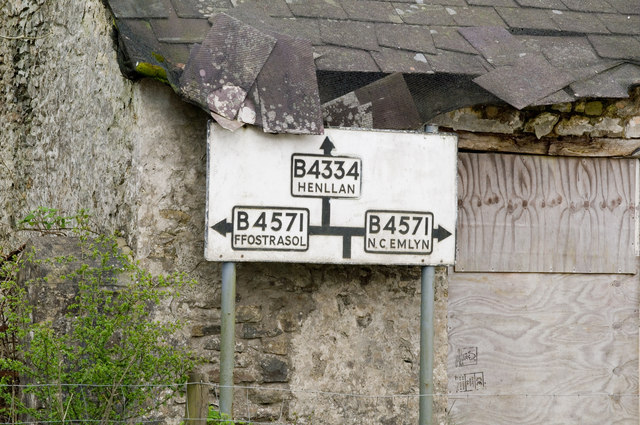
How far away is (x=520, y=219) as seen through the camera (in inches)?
241

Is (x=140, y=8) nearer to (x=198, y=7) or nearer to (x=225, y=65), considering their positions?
(x=198, y=7)

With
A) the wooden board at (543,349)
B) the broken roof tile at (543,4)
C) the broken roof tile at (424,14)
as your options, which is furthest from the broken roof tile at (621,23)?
the wooden board at (543,349)

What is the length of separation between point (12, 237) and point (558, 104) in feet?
14.3

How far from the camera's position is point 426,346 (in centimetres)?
520

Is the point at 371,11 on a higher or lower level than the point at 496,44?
higher

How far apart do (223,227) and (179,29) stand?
119 centimetres

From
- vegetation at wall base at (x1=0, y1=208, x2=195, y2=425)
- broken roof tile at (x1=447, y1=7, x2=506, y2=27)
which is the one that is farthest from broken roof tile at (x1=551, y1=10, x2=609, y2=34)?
vegetation at wall base at (x1=0, y1=208, x2=195, y2=425)

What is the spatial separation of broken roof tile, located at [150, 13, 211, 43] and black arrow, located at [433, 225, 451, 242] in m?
1.70

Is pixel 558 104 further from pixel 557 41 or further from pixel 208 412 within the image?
pixel 208 412

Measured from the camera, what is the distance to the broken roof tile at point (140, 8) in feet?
16.8

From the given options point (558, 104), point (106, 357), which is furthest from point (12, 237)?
point (558, 104)

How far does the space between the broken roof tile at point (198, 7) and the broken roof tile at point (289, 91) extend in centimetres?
52

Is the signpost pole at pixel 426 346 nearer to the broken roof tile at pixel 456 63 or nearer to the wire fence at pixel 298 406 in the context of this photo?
the wire fence at pixel 298 406

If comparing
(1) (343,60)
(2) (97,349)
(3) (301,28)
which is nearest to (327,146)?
(1) (343,60)
